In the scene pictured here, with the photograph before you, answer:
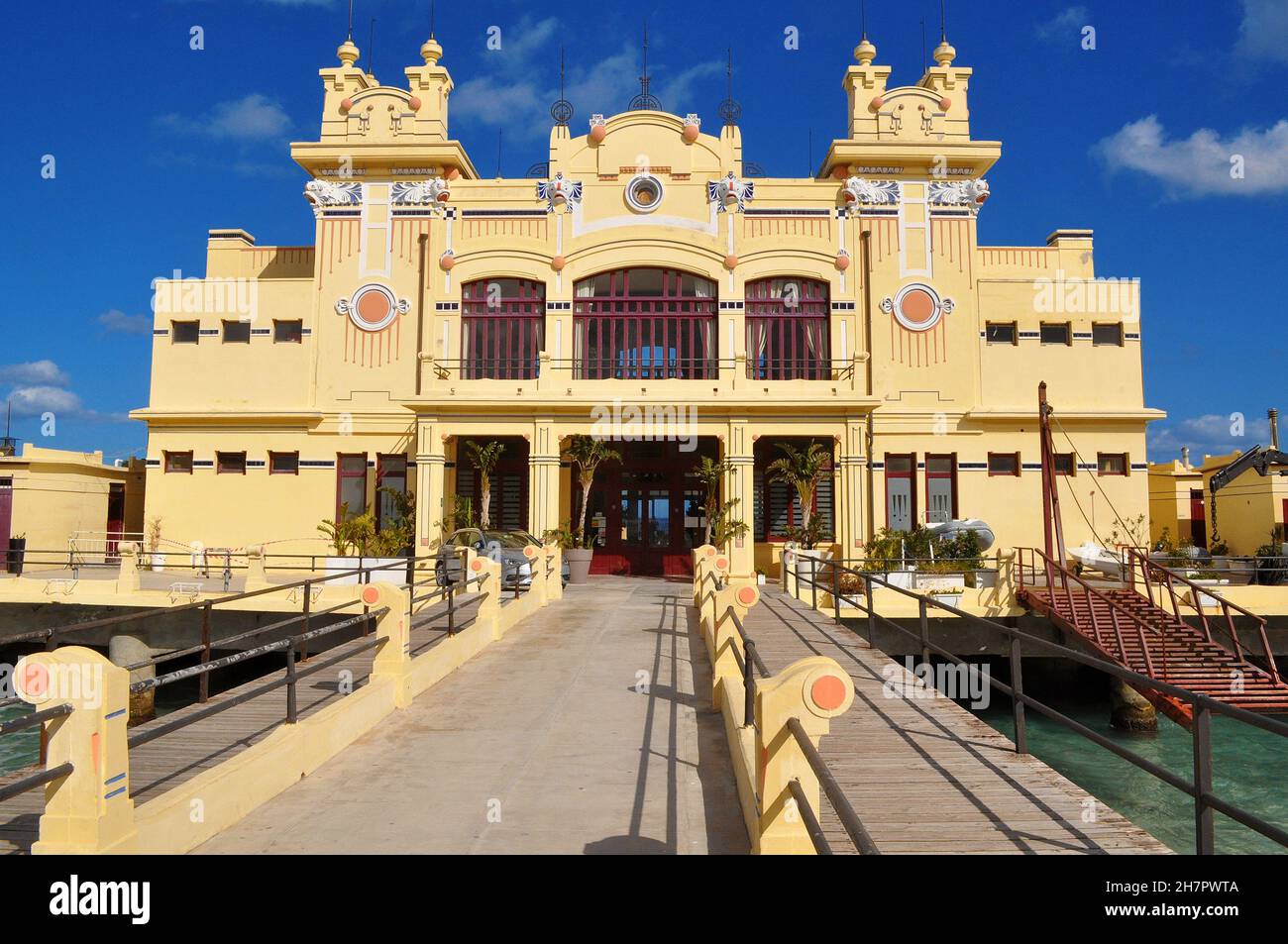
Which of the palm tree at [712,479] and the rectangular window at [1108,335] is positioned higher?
the rectangular window at [1108,335]

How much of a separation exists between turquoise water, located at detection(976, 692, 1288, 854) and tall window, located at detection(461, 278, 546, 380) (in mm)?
15651

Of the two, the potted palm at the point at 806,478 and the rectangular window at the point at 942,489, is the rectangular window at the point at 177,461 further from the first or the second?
the rectangular window at the point at 942,489

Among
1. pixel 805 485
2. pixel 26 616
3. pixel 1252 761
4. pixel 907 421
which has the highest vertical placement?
pixel 907 421

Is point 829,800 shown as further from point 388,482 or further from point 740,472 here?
point 388,482

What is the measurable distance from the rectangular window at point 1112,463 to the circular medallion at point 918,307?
6.18 metres

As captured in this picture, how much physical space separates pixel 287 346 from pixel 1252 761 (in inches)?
1005

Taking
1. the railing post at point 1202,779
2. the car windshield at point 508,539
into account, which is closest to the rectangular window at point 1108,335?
the car windshield at point 508,539

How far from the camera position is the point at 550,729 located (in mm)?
8234

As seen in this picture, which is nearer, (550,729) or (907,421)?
(550,729)

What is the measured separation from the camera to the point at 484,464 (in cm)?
2322

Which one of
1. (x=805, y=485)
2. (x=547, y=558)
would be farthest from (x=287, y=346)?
(x=805, y=485)

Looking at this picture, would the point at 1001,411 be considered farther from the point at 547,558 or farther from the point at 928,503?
the point at 547,558

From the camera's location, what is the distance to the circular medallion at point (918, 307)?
81.7 ft
